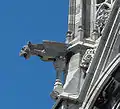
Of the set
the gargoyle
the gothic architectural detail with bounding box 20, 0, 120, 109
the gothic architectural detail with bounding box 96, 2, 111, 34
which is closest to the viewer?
the gothic architectural detail with bounding box 20, 0, 120, 109

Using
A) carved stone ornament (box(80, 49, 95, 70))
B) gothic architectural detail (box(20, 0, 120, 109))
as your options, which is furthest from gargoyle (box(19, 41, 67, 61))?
carved stone ornament (box(80, 49, 95, 70))

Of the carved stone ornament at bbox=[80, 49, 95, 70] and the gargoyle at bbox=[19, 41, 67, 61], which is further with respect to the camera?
the gargoyle at bbox=[19, 41, 67, 61]

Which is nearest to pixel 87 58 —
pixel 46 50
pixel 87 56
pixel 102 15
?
pixel 87 56

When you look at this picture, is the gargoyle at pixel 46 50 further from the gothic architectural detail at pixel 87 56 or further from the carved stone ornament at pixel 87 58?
the carved stone ornament at pixel 87 58

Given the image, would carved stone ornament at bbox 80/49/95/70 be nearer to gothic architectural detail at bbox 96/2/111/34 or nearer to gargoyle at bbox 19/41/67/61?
gothic architectural detail at bbox 96/2/111/34

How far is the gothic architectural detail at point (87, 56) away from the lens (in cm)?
2012

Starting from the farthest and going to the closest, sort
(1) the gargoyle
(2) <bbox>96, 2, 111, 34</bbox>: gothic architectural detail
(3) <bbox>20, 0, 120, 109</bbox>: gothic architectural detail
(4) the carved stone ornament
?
(1) the gargoyle < (2) <bbox>96, 2, 111, 34</bbox>: gothic architectural detail < (4) the carved stone ornament < (3) <bbox>20, 0, 120, 109</bbox>: gothic architectural detail

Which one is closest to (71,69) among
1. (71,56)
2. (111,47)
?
(71,56)

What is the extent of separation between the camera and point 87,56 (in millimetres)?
21578

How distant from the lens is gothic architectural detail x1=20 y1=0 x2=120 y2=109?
66.0ft

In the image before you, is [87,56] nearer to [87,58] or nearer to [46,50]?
[87,58]

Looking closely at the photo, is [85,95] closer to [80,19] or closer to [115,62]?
A: [115,62]

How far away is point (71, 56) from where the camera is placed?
22.4m

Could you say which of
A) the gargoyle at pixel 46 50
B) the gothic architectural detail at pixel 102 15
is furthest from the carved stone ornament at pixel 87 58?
the gargoyle at pixel 46 50
